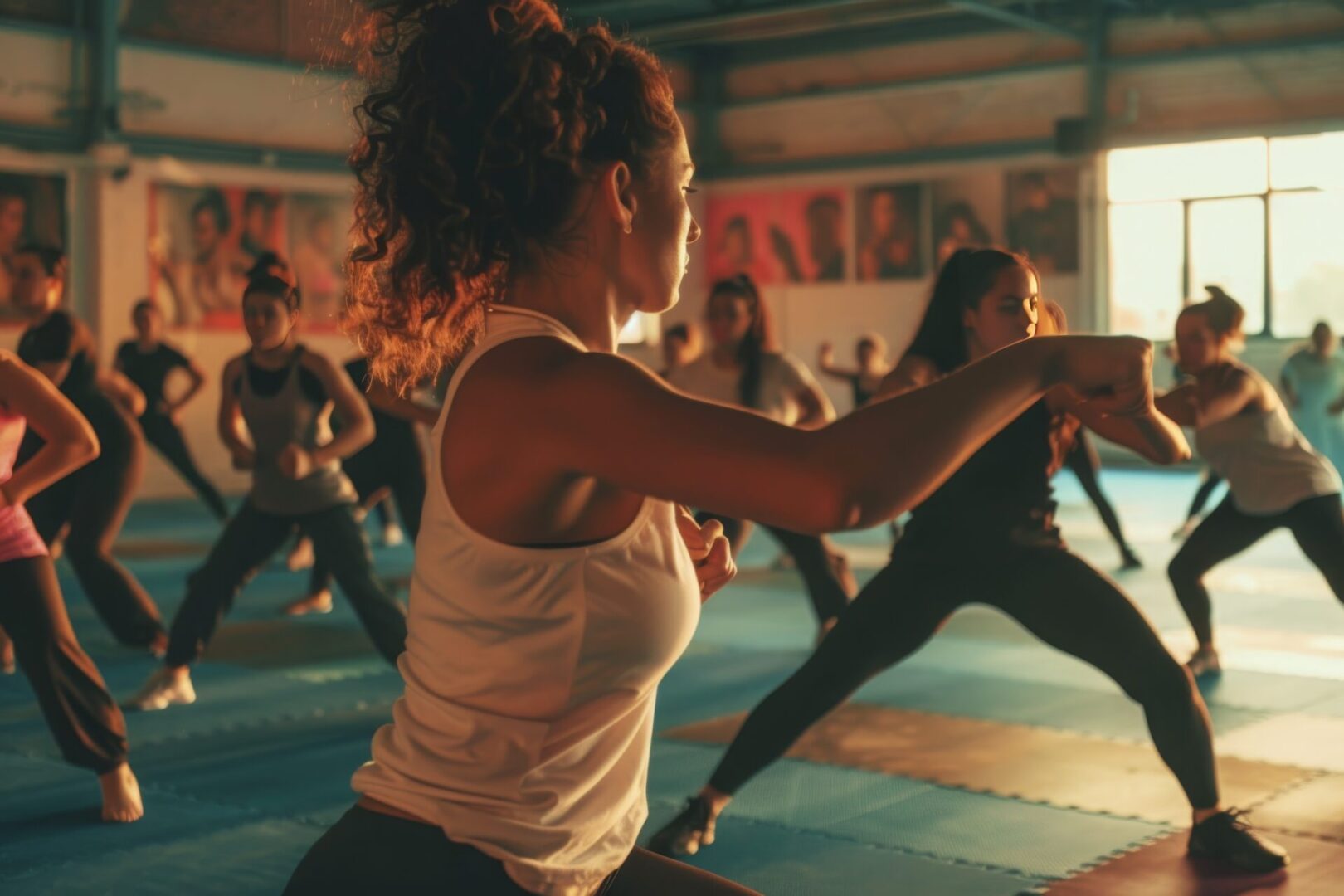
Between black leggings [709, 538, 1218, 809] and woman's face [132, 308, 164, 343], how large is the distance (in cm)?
892

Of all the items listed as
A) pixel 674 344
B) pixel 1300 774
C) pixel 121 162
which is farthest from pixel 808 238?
pixel 1300 774

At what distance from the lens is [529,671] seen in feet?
4.87

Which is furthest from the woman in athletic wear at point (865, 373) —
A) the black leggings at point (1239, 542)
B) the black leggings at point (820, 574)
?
the black leggings at point (1239, 542)

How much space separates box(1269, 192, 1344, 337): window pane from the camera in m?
16.8

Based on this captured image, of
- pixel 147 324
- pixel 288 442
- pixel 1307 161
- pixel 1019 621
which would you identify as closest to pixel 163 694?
pixel 288 442

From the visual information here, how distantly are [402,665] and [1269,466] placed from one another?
506cm

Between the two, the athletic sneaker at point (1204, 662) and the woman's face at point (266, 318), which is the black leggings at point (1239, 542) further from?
the woman's face at point (266, 318)

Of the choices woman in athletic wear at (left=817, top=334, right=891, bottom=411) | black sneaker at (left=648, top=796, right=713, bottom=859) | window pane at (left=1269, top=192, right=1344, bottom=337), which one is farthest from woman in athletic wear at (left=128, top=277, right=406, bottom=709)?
window pane at (left=1269, top=192, right=1344, bottom=337)

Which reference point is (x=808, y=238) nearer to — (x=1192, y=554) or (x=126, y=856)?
(x=1192, y=554)

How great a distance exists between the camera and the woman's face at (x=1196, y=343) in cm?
582

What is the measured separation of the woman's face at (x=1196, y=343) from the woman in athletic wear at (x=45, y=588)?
12.6 ft

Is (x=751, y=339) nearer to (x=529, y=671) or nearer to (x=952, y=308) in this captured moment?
(x=952, y=308)

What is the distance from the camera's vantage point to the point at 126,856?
13.8 feet

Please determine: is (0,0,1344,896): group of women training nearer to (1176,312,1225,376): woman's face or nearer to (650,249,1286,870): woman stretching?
(650,249,1286,870): woman stretching
